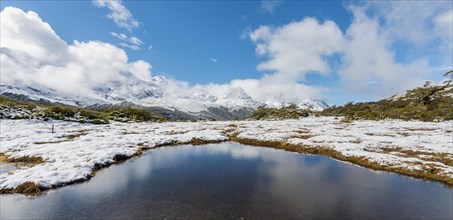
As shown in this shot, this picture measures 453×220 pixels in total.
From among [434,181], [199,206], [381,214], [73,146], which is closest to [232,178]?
[199,206]

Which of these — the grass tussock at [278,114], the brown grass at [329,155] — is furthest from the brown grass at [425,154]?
the grass tussock at [278,114]

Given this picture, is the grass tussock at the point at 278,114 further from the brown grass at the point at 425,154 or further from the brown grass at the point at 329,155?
the brown grass at the point at 425,154

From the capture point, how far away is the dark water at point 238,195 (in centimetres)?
1667

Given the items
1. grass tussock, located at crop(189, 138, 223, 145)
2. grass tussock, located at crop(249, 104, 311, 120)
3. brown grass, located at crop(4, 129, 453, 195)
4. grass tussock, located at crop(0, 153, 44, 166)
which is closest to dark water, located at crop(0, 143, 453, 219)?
brown grass, located at crop(4, 129, 453, 195)

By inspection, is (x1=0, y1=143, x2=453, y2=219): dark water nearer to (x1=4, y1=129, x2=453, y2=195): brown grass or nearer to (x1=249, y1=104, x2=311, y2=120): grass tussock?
(x1=4, y1=129, x2=453, y2=195): brown grass

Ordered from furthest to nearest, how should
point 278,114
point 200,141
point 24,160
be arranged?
point 278,114 < point 200,141 < point 24,160

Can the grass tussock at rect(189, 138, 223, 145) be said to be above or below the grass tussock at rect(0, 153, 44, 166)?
above

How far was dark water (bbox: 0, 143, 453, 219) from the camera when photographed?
16672mm

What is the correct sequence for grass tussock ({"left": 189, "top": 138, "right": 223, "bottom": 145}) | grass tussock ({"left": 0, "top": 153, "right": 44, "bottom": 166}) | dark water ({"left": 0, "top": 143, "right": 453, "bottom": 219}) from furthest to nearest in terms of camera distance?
grass tussock ({"left": 189, "top": 138, "right": 223, "bottom": 145}) → grass tussock ({"left": 0, "top": 153, "right": 44, "bottom": 166}) → dark water ({"left": 0, "top": 143, "right": 453, "bottom": 219})

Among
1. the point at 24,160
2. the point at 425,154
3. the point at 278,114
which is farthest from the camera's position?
the point at 278,114

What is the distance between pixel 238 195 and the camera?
19672 millimetres

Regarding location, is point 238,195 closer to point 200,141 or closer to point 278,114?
point 200,141

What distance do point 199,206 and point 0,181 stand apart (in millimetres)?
19356

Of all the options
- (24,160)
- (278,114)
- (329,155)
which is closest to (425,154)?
(329,155)
